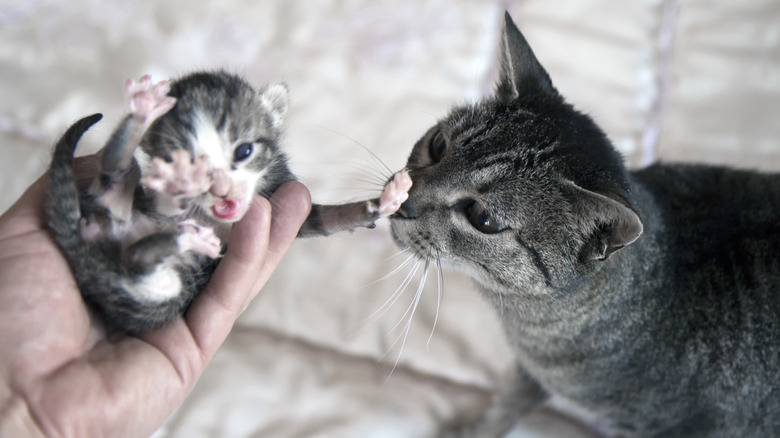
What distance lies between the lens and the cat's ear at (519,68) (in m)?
1.50

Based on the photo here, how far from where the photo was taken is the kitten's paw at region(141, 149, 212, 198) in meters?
1.10

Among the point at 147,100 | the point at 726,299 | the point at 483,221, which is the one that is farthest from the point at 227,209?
the point at 726,299

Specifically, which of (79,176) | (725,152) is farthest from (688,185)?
(79,176)

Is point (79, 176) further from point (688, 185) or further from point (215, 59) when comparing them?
point (688, 185)

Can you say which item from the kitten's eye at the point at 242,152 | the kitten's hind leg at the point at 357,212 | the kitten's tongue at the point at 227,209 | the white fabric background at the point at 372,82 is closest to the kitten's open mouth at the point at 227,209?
the kitten's tongue at the point at 227,209

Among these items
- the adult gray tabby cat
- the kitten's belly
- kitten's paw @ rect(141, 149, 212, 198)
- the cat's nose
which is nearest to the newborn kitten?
kitten's paw @ rect(141, 149, 212, 198)

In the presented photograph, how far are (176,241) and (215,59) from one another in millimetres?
1408

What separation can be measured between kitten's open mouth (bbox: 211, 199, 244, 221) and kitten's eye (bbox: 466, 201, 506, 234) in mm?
Answer: 526

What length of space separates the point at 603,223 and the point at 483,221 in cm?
26

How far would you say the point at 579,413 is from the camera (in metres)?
1.83

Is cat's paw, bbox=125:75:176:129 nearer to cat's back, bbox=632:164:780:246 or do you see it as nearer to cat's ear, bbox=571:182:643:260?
cat's ear, bbox=571:182:643:260

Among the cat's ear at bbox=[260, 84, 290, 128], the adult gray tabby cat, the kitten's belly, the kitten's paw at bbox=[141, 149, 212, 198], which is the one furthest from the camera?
the kitten's belly

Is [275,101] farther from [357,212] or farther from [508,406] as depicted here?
[508,406]

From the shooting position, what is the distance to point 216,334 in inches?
52.4
